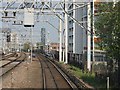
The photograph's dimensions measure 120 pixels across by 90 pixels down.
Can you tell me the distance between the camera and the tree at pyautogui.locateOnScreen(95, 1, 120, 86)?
62.8 ft

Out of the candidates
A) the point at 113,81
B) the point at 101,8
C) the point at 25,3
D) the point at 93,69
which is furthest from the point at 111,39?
the point at 25,3

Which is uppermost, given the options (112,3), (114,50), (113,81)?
(112,3)

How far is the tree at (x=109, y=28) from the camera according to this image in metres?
19.1

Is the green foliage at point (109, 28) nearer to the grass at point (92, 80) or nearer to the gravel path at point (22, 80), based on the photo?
the grass at point (92, 80)

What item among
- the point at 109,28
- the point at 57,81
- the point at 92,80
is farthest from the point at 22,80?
the point at 109,28

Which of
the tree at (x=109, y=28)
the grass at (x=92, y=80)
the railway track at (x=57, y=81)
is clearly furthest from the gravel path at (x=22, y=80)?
the tree at (x=109, y=28)

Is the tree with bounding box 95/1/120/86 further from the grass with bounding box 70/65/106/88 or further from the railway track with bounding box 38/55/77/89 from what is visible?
the railway track with bounding box 38/55/77/89

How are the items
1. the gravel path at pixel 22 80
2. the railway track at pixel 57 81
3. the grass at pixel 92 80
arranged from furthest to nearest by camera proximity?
the gravel path at pixel 22 80 < the railway track at pixel 57 81 < the grass at pixel 92 80

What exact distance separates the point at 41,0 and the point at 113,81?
13.9 meters

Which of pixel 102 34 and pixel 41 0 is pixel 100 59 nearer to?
pixel 41 0

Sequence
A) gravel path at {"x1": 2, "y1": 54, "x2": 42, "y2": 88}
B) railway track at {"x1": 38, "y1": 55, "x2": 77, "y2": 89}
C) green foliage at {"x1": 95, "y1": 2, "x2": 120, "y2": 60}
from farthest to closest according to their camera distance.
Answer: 1. gravel path at {"x1": 2, "y1": 54, "x2": 42, "y2": 88}
2. railway track at {"x1": 38, "y1": 55, "x2": 77, "y2": 89}
3. green foliage at {"x1": 95, "y1": 2, "x2": 120, "y2": 60}

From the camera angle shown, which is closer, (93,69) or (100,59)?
(93,69)

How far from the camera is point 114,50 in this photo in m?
19.2

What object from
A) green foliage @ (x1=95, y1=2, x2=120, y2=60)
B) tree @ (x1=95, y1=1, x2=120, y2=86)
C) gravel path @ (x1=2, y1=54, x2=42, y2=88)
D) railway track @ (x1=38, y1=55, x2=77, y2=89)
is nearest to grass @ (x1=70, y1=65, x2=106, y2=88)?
railway track @ (x1=38, y1=55, x2=77, y2=89)
